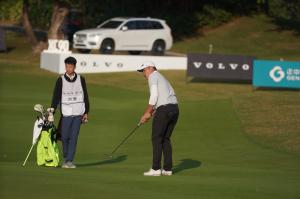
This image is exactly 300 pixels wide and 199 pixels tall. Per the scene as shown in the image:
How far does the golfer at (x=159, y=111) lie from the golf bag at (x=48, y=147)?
177 cm

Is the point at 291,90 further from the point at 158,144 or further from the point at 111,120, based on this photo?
the point at 158,144

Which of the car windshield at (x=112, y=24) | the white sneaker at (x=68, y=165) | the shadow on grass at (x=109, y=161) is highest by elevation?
the car windshield at (x=112, y=24)

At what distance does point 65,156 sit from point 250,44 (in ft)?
132

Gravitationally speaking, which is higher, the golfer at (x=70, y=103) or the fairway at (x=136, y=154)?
the golfer at (x=70, y=103)

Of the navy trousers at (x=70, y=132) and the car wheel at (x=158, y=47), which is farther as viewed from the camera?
the car wheel at (x=158, y=47)

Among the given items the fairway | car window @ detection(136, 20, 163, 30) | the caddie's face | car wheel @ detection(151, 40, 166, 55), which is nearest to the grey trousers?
the fairway

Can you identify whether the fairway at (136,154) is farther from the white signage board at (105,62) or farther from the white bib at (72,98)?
the white signage board at (105,62)

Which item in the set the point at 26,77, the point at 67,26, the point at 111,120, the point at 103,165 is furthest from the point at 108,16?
the point at 103,165

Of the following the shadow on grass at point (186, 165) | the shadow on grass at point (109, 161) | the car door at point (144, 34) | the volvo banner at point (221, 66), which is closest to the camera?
the shadow on grass at point (186, 165)

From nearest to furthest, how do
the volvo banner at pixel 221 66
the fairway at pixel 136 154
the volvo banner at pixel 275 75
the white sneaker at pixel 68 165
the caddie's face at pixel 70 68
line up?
the fairway at pixel 136 154 → the caddie's face at pixel 70 68 → the white sneaker at pixel 68 165 → the volvo banner at pixel 275 75 → the volvo banner at pixel 221 66

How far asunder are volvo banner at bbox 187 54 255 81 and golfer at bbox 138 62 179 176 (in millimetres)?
19375

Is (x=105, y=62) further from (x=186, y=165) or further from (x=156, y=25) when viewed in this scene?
(x=186, y=165)

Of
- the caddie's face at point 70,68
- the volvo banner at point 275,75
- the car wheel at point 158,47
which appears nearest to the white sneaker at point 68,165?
the caddie's face at point 70,68

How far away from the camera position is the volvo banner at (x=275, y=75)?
104 feet
